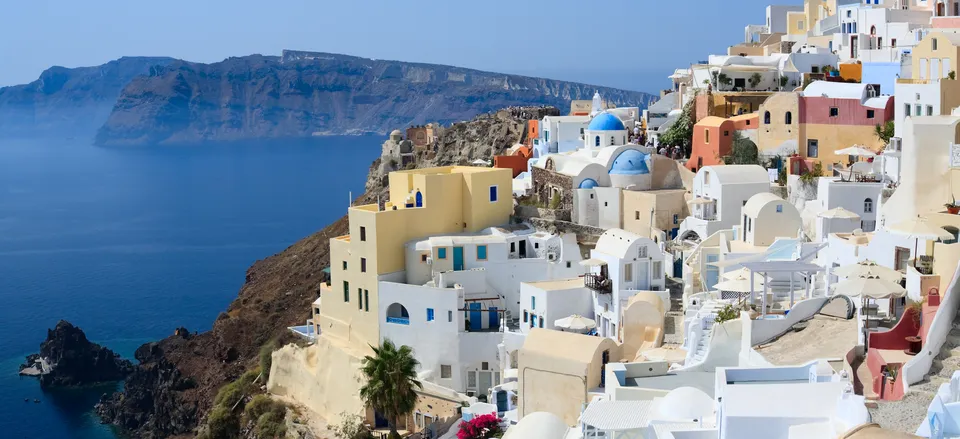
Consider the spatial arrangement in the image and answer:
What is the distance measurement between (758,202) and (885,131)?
606 centimetres

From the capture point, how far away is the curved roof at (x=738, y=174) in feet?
117

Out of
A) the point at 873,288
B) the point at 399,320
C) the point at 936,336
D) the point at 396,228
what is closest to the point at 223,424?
the point at 399,320

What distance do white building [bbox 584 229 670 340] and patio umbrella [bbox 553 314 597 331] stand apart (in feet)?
2.00

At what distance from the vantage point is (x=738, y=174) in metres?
35.8

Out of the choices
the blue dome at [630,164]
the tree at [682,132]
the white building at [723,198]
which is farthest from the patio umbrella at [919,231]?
the tree at [682,132]

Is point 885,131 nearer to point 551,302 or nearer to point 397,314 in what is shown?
point 551,302

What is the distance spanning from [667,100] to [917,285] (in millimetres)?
29871

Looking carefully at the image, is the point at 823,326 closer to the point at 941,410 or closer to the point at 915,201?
the point at 915,201

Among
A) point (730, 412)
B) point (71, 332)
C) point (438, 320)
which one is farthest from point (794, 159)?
point (71, 332)

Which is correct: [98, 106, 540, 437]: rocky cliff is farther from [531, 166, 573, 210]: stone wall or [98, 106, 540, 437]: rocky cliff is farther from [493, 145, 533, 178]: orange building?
[531, 166, 573, 210]: stone wall

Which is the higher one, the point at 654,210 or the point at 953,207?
the point at 953,207

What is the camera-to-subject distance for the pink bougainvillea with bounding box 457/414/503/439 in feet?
89.6

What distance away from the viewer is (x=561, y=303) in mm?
32406

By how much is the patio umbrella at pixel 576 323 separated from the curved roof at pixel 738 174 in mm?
7168
